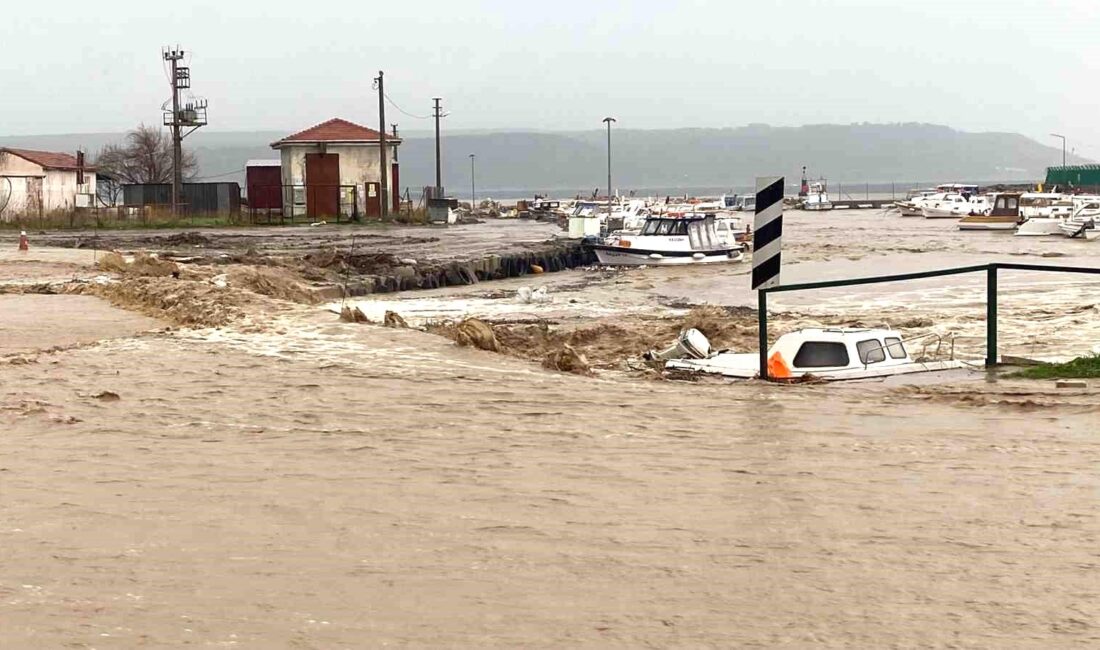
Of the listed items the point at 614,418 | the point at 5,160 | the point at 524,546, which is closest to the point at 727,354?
the point at 614,418

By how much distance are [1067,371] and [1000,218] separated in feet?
224

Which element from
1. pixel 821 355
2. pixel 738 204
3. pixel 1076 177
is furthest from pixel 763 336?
pixel 1076 177

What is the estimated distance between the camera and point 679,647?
5383mm

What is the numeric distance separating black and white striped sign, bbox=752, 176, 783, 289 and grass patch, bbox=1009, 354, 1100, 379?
8.51ft

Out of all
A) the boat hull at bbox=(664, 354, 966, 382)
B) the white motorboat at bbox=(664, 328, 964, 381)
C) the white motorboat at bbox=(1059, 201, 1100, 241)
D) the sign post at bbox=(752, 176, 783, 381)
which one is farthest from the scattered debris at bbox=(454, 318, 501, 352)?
the white motorboat at bbox=(1059, 201, 1100, 241)

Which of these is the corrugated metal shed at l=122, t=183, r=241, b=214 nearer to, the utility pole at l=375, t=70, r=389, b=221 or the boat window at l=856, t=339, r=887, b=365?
the utility pole at l=375, t=70, r=389, b=221

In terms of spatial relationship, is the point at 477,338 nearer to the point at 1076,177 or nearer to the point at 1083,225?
the point at 1083,225

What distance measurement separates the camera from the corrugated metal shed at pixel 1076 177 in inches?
5586

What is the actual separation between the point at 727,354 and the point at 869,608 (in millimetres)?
10626

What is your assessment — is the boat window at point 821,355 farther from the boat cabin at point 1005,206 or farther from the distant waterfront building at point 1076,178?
the distant waterfront building at point 1076,178

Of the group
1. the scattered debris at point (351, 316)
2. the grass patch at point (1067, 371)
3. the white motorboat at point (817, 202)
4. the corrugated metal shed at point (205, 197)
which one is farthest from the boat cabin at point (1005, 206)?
the grass patch at point (1067, 371)

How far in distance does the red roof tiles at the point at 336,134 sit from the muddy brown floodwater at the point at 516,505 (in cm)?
5791

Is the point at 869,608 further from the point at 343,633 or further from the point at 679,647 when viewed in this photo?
the point at 343,633

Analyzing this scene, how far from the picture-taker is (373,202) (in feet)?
239
